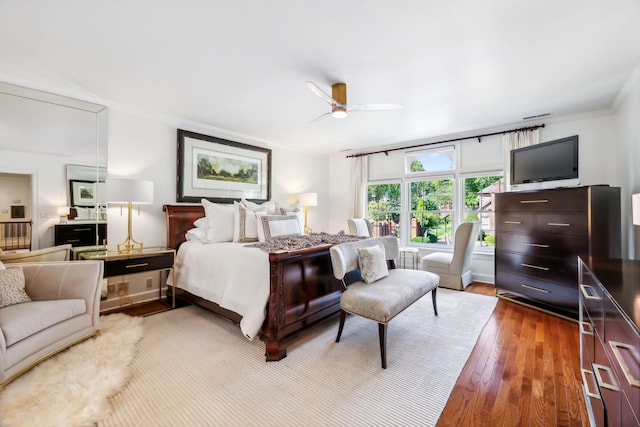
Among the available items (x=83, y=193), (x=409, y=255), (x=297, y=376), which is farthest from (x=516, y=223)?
(x=83, y=193)

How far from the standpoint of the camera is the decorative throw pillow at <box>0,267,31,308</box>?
1949 millimetres

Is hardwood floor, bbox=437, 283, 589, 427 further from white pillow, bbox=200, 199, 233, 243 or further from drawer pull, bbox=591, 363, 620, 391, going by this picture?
white pillow, bbox=200, 199, 233, 243

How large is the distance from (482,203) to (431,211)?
2.79 ft

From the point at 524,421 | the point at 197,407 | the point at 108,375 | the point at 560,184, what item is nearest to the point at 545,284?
the point at 560,184

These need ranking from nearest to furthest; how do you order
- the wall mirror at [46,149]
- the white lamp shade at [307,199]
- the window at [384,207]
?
the wall mirror at [46,149], the white lamp shade at [307,199], the window at [384,207]

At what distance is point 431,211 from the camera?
16.8 feet

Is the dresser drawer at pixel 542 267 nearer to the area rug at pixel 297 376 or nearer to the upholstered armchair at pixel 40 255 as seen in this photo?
the area rug at pixel 297 376

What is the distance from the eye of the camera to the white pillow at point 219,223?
3400 mm

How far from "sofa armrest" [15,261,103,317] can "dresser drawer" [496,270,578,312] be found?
14.7 ft

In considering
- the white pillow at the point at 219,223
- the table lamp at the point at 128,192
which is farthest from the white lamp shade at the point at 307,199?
the table lamp at the point at 128,192

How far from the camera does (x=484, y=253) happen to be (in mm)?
4457

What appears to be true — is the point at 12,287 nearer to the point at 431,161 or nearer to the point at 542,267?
the point at 542,267

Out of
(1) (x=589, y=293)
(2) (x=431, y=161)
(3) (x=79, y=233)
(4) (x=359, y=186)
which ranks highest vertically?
(2) (x=431, y=161)

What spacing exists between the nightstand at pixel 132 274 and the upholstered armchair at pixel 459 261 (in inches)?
148
